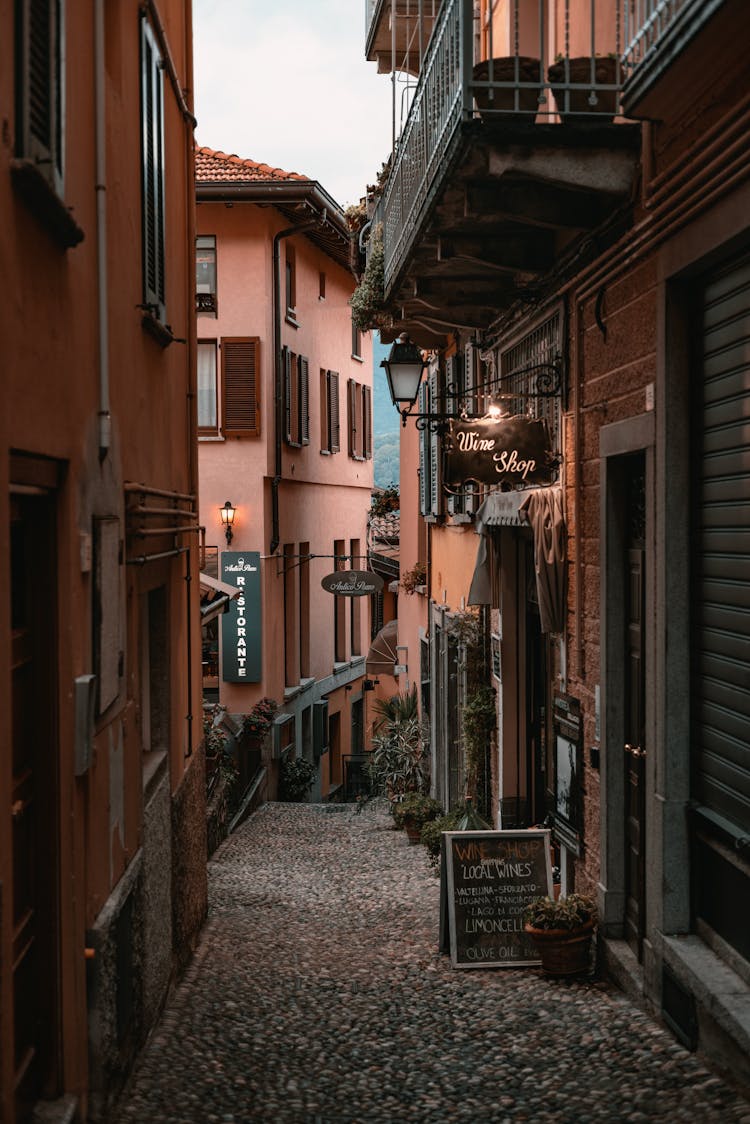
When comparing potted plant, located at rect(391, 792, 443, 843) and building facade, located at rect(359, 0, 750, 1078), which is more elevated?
building facade, located at rect(359, 0, 750, 1078)

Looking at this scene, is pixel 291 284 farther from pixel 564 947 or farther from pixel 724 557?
pixel 724 557

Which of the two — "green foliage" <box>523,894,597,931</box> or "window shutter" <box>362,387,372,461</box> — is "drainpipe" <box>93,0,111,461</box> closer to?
"green foliage" <box>523,894,597,931</box>

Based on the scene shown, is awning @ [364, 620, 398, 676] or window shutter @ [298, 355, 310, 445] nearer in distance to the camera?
A: awning @ [364, 620, 398, 676]

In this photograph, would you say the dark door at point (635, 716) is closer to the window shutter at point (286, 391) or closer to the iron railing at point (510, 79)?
the iron railing at point (510, 79)

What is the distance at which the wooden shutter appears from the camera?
2133 cm

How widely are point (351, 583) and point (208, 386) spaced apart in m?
4.19

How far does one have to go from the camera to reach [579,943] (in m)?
7.46

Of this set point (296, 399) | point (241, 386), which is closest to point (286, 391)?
point (296, 399)

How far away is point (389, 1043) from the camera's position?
6.57 metres

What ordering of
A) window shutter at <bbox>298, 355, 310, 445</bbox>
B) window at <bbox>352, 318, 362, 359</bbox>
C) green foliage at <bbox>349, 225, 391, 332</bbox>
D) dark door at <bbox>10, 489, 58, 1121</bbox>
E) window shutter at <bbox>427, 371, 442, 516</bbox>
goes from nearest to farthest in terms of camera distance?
dark door at <bbox>10, 489, 58, 1121</bbox> < green foliage at <bbox>349, 225, 391, 332</bbox> < window shutter at <bbox>427, 371, 442, 516</bbox> < window shutter at <bbox>298, 355, 310, 445</bbox> < window at <bbox>352, 318, 362, 359</bbox>

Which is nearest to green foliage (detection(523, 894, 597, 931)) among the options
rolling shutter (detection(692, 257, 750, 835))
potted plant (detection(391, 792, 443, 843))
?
rolling shutter (detection(692, 257, 750, 835))

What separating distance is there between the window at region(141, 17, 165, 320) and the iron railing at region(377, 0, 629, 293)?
1721 millimetres

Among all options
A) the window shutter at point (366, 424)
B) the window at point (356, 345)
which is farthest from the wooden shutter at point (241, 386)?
the window shutter at point (366, 424)

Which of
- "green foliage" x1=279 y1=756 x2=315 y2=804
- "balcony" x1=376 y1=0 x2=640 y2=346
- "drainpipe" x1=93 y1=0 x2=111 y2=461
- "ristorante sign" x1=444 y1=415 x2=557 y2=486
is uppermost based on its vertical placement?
"balcony" x1=376 y1=0 x2=640 y2=346
